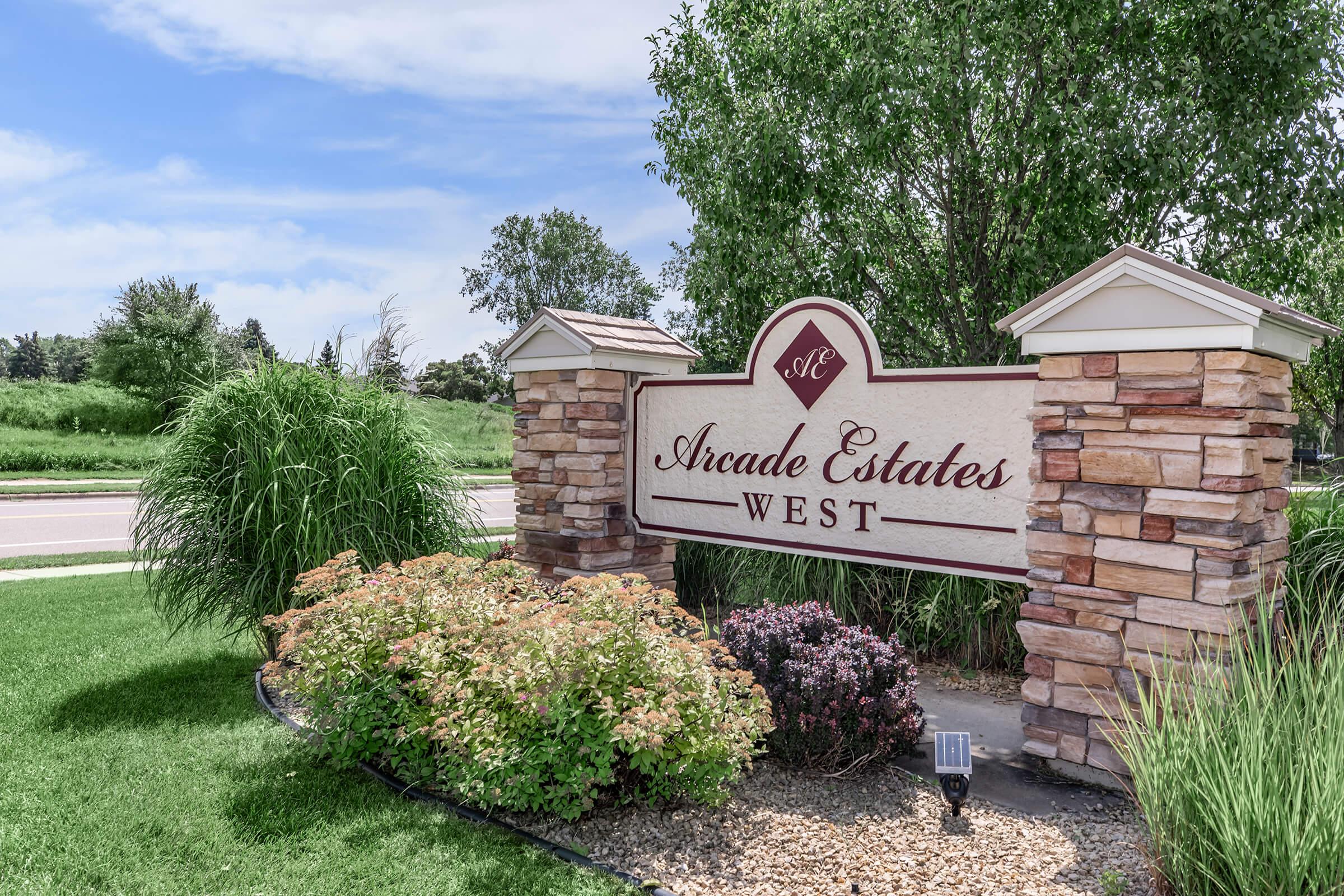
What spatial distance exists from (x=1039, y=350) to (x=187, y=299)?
29.5 m

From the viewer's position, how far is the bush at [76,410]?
973 inches

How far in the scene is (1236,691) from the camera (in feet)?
11.1

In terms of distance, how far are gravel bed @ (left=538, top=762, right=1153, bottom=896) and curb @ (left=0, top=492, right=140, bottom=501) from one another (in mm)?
15963

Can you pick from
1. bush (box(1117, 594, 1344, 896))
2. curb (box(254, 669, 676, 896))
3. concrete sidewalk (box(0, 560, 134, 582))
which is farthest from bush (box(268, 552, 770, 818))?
concrete sidewalk (box(0, 560, 134, 582))

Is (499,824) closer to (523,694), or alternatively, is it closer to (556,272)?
(523,694)

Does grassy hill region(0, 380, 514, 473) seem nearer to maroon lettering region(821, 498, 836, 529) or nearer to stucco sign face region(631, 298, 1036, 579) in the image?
stucco sign face region(631, 298, 1036, 579)

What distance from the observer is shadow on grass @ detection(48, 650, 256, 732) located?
189 inches

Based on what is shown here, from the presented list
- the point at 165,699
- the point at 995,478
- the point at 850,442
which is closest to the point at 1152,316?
the point at 995,478

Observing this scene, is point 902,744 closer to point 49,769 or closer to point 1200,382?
point 1200,382

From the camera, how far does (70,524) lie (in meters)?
13.2

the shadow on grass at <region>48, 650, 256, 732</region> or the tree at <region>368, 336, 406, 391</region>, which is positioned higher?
the tree at <region>368, 336, 406, 391</region>

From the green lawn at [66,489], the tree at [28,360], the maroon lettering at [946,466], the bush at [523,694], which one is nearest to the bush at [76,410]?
the green lawn at [66,489]

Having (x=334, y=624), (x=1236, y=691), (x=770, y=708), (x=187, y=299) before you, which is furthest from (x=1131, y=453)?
(x=187, y=299)

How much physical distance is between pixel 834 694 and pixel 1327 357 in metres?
15.2
